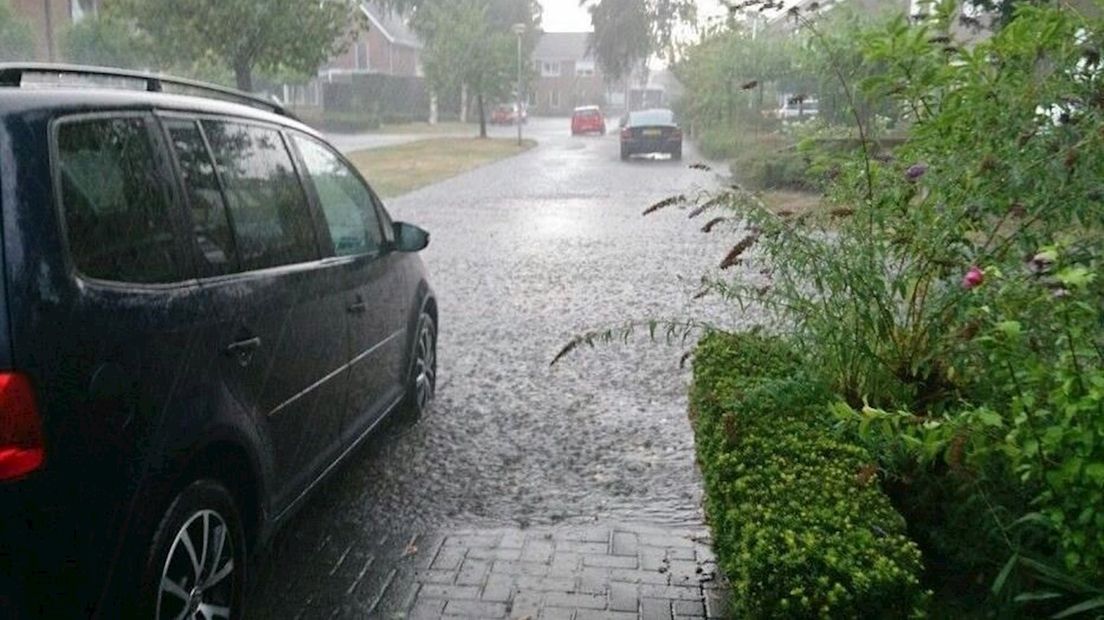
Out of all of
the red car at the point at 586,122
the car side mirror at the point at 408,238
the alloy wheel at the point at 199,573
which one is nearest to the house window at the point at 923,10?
the car side mirror at the point at 408,238

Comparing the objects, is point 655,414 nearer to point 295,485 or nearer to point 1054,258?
point 295,485

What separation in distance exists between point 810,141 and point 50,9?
32.0 metres

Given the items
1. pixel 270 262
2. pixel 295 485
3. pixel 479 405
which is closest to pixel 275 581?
pixel 295 485

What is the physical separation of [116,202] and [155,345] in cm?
43

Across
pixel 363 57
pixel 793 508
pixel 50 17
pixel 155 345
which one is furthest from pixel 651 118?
pixel 363 57

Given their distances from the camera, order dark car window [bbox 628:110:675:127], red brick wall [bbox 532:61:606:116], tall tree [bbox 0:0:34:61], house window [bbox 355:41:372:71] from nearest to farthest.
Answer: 1. tall tree [bbox 0:0:34:61]
2. dark car window [bbox 628:110:675:127]
3. house window [bbox 355:41:372:71]
4. red brick wall [bbox 532:61:606:116]

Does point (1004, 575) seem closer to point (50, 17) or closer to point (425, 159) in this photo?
point (425, 159)

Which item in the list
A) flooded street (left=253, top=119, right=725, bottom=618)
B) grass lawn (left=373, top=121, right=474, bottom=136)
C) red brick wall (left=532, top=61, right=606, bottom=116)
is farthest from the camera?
red brick wall (left=532, top=61, right=606, bottom=116)

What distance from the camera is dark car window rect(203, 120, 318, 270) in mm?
3617

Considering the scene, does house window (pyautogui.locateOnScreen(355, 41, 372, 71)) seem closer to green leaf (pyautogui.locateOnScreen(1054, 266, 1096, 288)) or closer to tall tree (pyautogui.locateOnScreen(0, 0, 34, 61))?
tall tree (pyautogui.locateOnScreen(0, 0, 34, 61))

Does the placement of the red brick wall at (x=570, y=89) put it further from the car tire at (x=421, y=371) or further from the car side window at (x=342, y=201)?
the car side window at (x=342, y=201)

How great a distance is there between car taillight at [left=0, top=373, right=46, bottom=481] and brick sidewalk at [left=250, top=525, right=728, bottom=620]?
4.86 feet

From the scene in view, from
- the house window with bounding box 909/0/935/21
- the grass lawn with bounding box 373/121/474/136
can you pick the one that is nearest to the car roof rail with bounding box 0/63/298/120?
the house window with bounding box 909/0/935/21

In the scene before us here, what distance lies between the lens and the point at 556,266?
12.4 m
